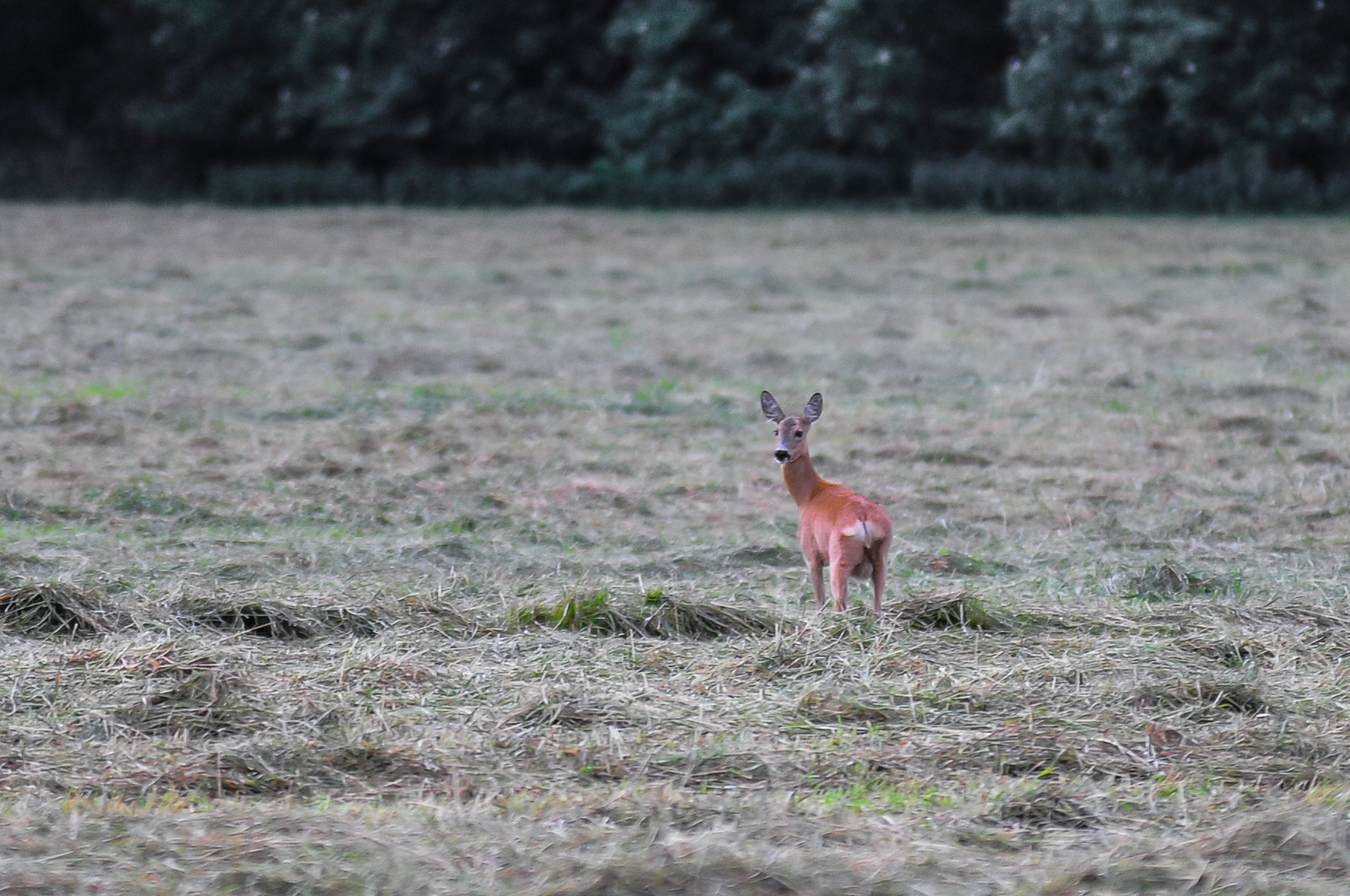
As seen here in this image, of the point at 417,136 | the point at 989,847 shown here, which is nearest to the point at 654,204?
the point at 417,136

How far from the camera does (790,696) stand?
5133mm

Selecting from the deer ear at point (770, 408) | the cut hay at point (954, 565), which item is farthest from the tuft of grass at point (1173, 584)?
the deer ear at point (770, 408)

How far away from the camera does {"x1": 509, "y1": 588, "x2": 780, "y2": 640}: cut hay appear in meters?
5.87

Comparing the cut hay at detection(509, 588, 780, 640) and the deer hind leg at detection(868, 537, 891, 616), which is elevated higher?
the deer hind leg at detection(868, 537, 891, 616)

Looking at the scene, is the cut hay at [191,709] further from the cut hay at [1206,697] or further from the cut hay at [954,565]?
the cut hay at [954,565]

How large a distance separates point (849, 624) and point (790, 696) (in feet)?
2.28

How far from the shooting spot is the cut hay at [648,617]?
587 centimetres

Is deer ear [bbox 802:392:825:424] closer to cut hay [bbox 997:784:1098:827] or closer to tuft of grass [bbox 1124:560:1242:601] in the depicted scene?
tuft of grass [bbox 1124:560:1242:601]

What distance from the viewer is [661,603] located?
5996 millimetres

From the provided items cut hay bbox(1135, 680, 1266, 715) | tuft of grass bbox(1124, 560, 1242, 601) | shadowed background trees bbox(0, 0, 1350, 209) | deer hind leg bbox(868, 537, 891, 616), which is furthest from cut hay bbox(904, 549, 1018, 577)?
shadowed background trees bbox(0, 0, 1350, 209)

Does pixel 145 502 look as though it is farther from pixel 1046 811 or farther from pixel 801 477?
pixel 1046 811

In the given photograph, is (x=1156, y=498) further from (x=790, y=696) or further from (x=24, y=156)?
(x=24, y=156)

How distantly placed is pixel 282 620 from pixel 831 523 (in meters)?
2.10

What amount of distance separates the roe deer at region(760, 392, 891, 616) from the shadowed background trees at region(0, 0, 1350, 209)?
18.0 m
